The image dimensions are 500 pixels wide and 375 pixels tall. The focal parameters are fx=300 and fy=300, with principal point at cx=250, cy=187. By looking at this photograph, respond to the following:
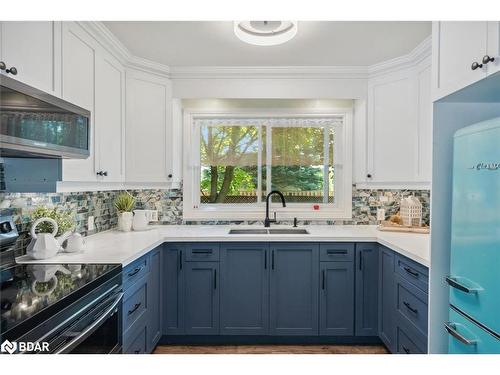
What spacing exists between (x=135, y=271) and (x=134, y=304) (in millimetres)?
205

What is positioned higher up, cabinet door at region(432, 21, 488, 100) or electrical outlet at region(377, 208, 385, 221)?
cabinet door at region(432, 21, 488, 100)

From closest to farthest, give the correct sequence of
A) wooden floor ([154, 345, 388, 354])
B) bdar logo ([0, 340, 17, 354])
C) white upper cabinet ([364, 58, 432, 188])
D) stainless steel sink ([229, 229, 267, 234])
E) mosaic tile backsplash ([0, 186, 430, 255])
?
bdar logo ([0, 340, 17, 354]), mosaic tile backsplash ([0, 186, 430, 255]), wooden floor ([154, 345, 388, 354]), white upper cabinet ([364, 58, 432, 188]), stainless steel sink ([229, 229, 267, 234])

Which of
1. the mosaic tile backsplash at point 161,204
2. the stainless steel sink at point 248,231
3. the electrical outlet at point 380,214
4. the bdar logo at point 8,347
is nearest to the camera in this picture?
the bdar logo at point 8,347

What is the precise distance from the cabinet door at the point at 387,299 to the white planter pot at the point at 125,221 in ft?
6.89

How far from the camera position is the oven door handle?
1095 mm

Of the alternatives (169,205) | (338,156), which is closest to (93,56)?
(169,205)

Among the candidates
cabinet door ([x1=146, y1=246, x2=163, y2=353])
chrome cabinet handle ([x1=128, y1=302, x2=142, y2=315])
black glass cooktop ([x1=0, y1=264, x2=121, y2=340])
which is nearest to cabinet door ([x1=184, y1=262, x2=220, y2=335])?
cabinet door ([x1=146, y1=246, x2=163, y2=353])

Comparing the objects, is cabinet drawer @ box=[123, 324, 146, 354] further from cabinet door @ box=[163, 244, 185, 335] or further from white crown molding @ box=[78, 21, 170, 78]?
white crown molding @ box=[78, 21, 170, 78]

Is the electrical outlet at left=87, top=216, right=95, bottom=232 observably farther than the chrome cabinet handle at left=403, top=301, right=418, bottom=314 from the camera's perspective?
Yes

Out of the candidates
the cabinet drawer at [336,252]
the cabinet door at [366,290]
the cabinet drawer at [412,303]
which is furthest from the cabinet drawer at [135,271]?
the cabinet drawer at [412,303]

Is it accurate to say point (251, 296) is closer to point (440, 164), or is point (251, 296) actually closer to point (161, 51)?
point (440, 164)

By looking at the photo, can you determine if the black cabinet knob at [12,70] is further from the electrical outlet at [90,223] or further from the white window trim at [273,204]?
the white window trim at [273,204]

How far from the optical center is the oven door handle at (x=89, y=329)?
109 centimetres

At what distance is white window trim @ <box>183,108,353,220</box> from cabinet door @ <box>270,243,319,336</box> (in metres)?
0.63
